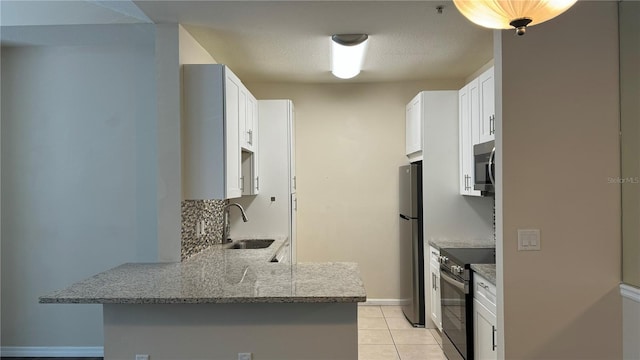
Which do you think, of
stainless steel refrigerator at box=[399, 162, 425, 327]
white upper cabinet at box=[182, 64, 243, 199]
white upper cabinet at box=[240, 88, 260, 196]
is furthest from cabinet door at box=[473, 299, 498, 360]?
white upper cabinet at box=[240, 88, 260, 196]

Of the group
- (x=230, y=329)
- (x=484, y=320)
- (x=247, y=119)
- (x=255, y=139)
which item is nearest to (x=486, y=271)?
(x=484, y=320)

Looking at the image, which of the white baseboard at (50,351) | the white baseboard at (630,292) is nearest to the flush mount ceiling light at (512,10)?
the white baseboard at (630,292)

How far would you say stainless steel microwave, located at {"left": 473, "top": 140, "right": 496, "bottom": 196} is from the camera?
121 inches

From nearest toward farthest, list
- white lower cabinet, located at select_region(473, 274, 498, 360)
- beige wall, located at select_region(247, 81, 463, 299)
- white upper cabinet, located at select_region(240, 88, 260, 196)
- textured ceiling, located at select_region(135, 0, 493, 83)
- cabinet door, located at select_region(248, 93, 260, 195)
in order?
white lower cabinet, located at select_region(473, 274, 498, 360)
textured ceiling, located at select_region(135, 0, 493, 83)
white upper cabinet, located at select_region(240, 88, 260, 196)
cabinet door, located at select_region(248, 93, 260, 195)
beige wall, located at select_region(247, 81, 463, 299)

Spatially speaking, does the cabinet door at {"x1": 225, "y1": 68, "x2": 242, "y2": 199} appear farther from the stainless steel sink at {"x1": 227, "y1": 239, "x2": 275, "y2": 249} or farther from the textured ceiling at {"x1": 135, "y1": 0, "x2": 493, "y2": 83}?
the stainless steel sink at {"x1": 227, "y1": 239, "x2": 275, "y2": 249}

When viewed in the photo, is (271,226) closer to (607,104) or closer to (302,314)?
(302,314)

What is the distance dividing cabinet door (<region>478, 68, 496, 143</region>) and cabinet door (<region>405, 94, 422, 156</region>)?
76 centimetres

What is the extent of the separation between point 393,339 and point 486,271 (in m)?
1.49

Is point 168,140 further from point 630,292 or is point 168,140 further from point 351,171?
point 630,292

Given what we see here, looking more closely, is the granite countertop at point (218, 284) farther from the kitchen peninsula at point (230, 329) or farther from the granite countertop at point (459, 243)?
the granite countertop at point (459, 243)

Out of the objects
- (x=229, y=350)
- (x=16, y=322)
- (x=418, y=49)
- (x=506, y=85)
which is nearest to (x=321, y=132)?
(x=418, y=49)

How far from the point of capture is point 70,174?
3.41m

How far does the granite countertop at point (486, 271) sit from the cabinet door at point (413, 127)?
157 centimetres

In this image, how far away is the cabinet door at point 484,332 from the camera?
8.06 ft
